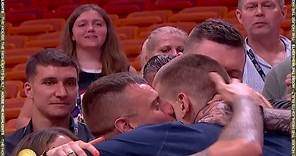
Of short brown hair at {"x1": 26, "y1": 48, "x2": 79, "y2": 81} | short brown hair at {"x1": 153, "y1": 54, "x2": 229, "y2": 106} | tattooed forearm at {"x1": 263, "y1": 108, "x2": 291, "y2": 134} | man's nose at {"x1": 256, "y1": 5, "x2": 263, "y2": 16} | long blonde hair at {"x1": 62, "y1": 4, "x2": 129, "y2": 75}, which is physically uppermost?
short brown hair at {"x1": 153, "y1": 54, "x2": 229, "y2": 106}

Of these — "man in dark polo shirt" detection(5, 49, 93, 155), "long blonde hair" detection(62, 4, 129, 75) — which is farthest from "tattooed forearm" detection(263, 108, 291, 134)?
"long blonde hair" detection(62, 4, 129, 75)

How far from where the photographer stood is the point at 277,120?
1934mm

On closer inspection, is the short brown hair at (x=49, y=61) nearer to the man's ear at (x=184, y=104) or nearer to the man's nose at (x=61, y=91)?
the man's nose at (x=61, y=91)

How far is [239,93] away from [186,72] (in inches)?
8.5

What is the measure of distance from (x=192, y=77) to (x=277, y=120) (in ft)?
0.84

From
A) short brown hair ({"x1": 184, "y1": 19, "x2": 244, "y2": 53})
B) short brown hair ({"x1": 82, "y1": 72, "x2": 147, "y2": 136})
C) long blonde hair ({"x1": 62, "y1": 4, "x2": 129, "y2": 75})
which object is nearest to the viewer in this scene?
short brown hair ({"x1": 82, "y1": 72, "x2": 147, "y2": 136})

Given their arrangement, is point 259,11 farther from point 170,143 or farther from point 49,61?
point 170,143

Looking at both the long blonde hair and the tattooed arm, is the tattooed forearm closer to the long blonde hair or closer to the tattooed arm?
the tattooed arm

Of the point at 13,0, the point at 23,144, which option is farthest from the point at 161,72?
the point at 13,0

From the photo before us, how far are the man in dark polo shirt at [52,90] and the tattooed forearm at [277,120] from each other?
1.31m

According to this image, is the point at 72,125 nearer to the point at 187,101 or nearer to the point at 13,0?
the point at 187,101

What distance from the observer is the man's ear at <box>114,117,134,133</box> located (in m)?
2.14

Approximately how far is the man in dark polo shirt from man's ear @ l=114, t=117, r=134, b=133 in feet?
3.27

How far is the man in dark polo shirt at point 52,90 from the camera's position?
127 inches
